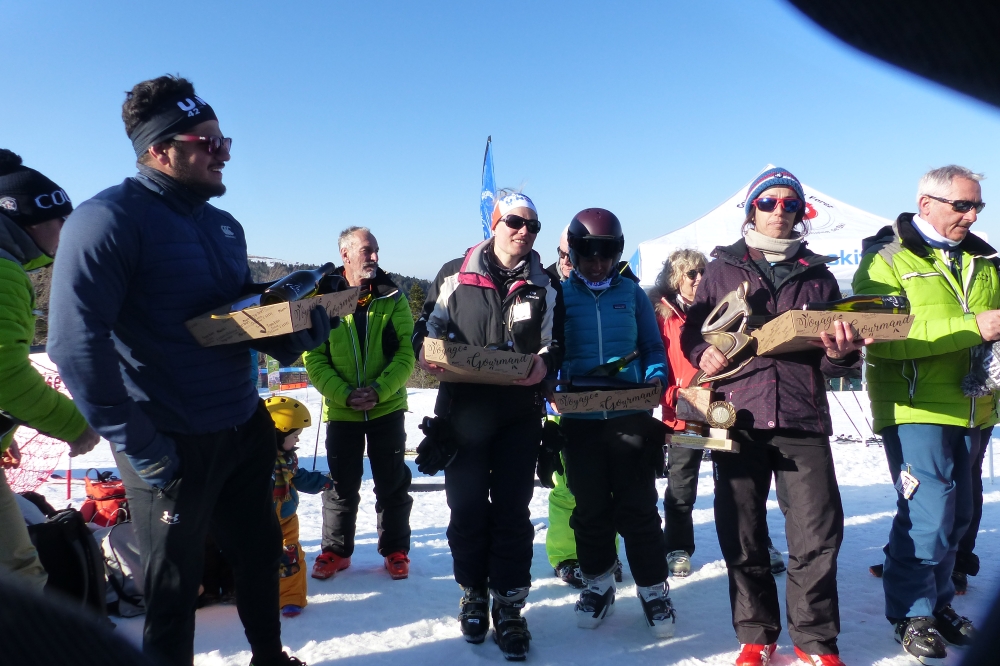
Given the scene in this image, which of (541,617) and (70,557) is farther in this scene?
(541,617)

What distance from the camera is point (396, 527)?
4332 mm

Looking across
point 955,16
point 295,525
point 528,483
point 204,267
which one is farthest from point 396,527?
point 955,16

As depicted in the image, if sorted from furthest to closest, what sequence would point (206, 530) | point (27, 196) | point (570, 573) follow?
point (570, 573)
point (27, 196)
point (206, 530)

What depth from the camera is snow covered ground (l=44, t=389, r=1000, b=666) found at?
10.3 ft

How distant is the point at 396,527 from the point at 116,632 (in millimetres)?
3893

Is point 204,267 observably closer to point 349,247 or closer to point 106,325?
point 106,325

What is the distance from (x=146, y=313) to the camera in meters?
2.25

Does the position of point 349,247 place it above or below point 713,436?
above

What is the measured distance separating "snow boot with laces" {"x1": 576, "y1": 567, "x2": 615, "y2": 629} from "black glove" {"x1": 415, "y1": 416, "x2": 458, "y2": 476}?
0.98 m

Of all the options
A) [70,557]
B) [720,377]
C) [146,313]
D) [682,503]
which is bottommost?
[682,503]

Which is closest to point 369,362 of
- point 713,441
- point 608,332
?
point 608,332

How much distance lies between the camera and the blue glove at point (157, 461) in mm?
2129

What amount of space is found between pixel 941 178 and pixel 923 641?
2062 millimetres

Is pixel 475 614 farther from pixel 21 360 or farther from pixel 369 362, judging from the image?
pixel 21 360
